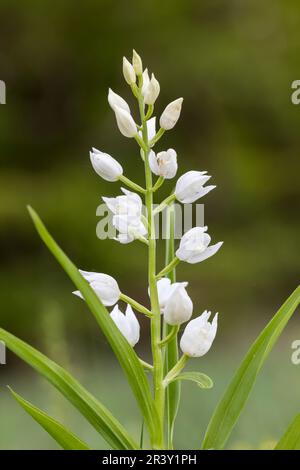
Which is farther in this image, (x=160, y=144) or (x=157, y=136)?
(x=160, y=144)

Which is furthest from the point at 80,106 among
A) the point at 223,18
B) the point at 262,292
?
the point at 262,292

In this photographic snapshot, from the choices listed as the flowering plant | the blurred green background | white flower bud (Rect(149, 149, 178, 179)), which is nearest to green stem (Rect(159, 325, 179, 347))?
the flowering plant

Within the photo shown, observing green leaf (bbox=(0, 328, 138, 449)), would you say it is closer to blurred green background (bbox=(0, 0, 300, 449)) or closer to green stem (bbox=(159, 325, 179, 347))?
green stem (bbox=(159, 325, 179, 347))

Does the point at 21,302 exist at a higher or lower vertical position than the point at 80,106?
lower

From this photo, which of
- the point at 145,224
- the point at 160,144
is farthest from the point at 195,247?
the point at 160,144

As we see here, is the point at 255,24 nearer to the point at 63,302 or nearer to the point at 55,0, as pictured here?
the point at 55,0

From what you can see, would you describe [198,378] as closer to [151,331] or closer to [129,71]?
[151,331]
